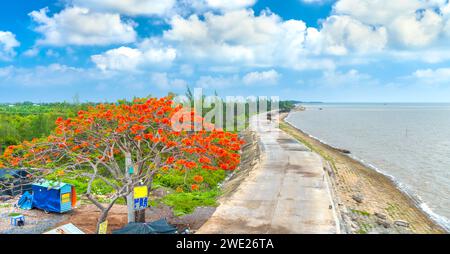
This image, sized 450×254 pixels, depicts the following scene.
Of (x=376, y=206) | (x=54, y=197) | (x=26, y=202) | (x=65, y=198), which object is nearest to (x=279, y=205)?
(x=376, y=206)

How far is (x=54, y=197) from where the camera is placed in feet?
63.7

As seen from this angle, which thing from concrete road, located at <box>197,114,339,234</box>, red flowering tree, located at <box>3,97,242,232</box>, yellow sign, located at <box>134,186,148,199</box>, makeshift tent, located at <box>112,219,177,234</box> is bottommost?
concrete road, located at <box>197,114,339,234</box>

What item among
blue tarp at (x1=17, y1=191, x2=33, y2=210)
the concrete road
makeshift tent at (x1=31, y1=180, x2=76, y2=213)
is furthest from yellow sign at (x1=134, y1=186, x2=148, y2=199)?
blue tarp at (x1=17, y1=191, x2=33, y2=210)

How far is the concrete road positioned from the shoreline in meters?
1.46

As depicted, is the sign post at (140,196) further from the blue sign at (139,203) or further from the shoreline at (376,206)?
the shoreline at (376,206)

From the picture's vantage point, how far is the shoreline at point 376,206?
20953 mm

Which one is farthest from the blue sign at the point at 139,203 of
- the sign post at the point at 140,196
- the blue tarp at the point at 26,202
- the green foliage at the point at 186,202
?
the blue tarp at the point at 26,202

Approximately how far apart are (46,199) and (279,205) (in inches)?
495

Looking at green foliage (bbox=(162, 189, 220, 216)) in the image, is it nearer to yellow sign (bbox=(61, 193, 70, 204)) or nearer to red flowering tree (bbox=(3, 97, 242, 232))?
red flowering tree (bbox=(3, 97, 242, 232))

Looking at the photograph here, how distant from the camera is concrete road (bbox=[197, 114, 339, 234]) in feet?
51.4

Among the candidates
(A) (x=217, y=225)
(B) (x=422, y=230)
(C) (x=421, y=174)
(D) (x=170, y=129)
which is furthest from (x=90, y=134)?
(C) (x=421, y=174)

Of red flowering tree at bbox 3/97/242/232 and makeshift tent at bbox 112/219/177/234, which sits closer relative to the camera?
makeshift tent at bbox 112/219/177/234

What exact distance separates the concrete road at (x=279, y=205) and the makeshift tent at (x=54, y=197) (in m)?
8.23

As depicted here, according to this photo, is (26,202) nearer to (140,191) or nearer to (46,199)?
(46,199)
